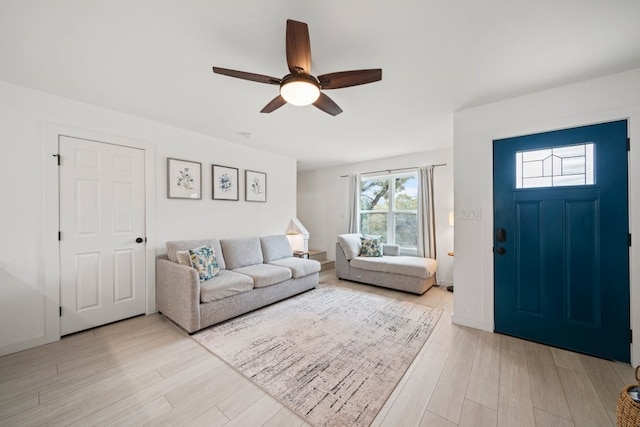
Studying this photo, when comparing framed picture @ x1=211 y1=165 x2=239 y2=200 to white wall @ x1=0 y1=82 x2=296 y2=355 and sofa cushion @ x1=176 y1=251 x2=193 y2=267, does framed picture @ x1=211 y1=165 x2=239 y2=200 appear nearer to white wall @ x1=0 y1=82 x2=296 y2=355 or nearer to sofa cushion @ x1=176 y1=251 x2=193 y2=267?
white wall @ x1=0 y1=82 x2=296 y2=355

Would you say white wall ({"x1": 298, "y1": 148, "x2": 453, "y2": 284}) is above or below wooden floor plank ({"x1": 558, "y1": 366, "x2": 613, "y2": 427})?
above

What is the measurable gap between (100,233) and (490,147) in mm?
4424

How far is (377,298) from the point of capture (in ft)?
11.7

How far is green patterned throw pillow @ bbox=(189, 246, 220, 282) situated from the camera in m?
2.83

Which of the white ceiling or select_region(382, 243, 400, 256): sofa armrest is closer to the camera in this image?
the white ceiling

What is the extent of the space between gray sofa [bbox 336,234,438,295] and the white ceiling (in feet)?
7.52

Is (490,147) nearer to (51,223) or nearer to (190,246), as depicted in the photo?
(190,246)

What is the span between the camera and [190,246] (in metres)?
3.16

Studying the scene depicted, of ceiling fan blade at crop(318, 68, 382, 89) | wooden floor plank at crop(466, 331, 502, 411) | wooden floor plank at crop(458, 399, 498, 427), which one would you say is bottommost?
wooden floor plank at crop(466, 331, 502, 411)

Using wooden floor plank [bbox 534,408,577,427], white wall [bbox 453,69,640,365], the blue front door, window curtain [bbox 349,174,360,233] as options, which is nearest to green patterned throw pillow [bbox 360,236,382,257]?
window curtain [bbox 349,174,360,233]

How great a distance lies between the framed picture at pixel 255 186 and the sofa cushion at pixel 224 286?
5.31 ft

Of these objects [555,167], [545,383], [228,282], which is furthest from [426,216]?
[228,282]

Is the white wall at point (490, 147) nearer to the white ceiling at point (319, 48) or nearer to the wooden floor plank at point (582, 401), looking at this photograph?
the white ceiling at point (319, 48)

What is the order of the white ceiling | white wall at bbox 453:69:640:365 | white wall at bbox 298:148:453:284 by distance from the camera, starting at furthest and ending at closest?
white wall at bbox 298:148:453:284
white wall at bbox 453:69:640:365
the white ceiling
